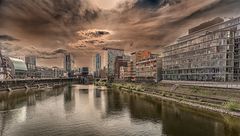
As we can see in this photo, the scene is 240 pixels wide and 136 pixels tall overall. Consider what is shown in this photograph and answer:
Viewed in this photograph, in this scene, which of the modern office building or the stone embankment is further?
the modern office building

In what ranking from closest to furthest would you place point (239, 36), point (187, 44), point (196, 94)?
point (196, 94), point (239, 36), point (187, 44)

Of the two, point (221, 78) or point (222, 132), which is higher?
point (221, 78)

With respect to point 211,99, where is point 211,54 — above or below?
above

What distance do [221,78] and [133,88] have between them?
69.1 metres

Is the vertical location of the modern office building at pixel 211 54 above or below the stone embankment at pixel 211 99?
above

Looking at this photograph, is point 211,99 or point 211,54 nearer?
point 211,99

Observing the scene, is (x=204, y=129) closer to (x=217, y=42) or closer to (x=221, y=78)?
(x=221, y=78)

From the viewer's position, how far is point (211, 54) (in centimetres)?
11450

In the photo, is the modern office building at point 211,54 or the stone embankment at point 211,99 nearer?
the stone embankment at point 211,99

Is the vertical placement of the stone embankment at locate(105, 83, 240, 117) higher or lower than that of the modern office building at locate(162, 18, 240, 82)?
lower

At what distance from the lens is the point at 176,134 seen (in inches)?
1891

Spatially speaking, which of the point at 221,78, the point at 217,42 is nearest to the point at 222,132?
the point at 221,78

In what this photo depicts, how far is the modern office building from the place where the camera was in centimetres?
10600

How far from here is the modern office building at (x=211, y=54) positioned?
106m
